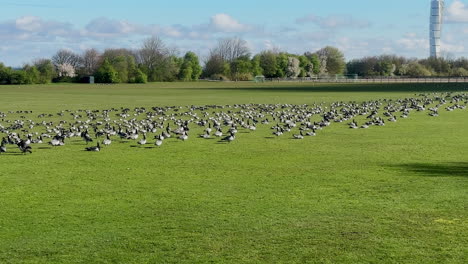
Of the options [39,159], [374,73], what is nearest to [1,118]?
[39,159]

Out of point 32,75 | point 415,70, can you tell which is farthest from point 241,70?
point 32,75

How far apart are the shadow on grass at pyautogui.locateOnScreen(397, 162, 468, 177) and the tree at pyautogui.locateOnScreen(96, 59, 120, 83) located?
149 m

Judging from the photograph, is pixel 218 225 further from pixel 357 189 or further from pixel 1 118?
pixel 1 118

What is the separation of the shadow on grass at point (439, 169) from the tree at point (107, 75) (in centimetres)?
14869

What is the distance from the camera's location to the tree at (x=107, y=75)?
161525 millimetres

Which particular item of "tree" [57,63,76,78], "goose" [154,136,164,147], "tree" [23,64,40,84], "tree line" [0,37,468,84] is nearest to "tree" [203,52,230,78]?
"tree line" [0,37,468,84]

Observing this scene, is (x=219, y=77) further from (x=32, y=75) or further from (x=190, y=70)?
(x=32, y=75)

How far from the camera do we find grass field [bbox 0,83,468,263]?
974 cm

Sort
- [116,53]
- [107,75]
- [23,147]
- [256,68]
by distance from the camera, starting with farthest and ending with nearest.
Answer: [256,68] < [116,53] < [107,75] < [23,147]

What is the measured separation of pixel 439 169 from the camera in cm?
1706

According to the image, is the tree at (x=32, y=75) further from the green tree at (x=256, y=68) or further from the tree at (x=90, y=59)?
the green tree at (x=256, y=68)

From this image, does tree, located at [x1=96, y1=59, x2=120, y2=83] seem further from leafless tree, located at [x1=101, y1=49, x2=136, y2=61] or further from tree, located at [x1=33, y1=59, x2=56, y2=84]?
leafless tree, located at [x1=101, y1=49, x2=136, y2=61]

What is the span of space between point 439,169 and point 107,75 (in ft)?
493

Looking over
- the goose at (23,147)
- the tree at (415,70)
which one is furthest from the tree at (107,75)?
the goose at (23,147)
